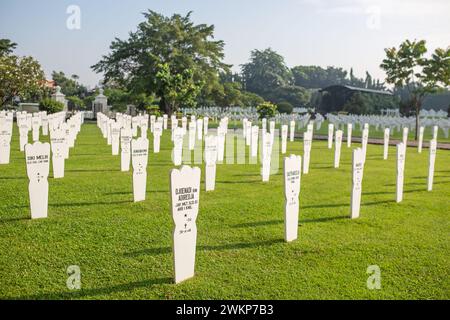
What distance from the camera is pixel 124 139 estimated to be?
11.3 m

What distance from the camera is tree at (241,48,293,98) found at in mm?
70812

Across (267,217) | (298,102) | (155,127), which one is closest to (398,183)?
(267,217)

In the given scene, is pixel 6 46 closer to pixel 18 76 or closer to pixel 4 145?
pixel 18 76

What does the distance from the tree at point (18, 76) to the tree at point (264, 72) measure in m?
38.5

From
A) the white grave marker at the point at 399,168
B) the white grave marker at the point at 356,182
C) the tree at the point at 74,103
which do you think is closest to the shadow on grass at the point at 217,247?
the white grave marker at the point at 356,182

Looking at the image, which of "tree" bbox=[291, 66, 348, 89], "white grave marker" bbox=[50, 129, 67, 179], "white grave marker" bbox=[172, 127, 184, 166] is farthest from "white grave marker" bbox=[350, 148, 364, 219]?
"tree" bbox=[291, 66, 348, 89]

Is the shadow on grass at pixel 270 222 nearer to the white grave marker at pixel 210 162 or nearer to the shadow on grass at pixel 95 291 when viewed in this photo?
the shadow on grass at pixel 95 291

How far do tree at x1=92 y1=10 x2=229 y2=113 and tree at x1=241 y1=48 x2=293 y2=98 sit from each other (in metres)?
24.5

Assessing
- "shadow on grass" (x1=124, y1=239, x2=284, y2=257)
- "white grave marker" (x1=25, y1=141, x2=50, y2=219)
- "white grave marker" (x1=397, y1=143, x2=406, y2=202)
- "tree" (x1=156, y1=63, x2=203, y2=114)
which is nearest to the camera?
"shadow on grass" (x1=124, y1=239, x2=284, y2=257)

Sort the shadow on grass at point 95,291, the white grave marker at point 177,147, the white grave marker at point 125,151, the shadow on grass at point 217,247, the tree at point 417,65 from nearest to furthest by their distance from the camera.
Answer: the shadow on grass at point 95,291 → the shadow on grass at point 217,247 → the white grave marker at point 125,151 → the white grave marker at point 177,147 → the tree at point 417,65

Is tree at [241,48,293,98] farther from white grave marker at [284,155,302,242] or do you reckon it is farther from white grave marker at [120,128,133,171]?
white grave marker at [284,155,302,242]

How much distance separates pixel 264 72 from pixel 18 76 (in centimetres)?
4308

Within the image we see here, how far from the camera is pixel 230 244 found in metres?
5.98

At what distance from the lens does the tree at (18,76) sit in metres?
35.4
